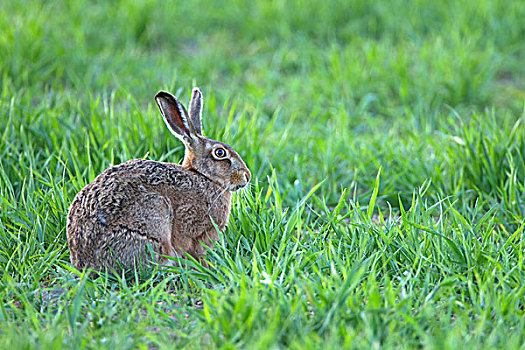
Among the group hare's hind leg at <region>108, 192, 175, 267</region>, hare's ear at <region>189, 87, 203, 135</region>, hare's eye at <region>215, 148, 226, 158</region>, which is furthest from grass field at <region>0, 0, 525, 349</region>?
hare's ear at <region>189, 87, 203, 135</region>

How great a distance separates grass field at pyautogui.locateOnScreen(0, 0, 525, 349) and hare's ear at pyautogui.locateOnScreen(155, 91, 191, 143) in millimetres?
561

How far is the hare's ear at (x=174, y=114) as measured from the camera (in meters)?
3.56

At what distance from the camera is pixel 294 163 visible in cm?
488

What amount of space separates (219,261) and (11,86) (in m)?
3.14

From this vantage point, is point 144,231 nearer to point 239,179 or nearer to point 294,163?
point 239,179

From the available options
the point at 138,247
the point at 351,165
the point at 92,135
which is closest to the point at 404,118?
the point at 351,165

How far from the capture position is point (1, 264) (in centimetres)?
348

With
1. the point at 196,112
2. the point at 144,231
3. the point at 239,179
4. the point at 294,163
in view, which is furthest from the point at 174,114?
the point at 294,163

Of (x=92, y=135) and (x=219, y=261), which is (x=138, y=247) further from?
(x=92, y=135)

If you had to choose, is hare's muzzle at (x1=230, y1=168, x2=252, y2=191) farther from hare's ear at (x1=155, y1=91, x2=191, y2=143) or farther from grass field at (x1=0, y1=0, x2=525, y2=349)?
hare's ear at (x1=155, y1=91, x2=191, y2=143)

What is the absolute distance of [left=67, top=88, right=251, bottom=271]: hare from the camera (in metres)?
3.31

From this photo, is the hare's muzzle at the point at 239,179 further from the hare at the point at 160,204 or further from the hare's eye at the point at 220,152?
the hare's eye at the point at 220,152

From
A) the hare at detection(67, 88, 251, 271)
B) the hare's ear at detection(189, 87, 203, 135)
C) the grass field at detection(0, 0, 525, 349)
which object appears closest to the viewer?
the grass field at detection(0, 0, 525, 349)

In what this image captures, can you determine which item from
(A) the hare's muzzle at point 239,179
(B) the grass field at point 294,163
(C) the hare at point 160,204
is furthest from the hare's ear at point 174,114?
(B) the grass field at point 294,163
